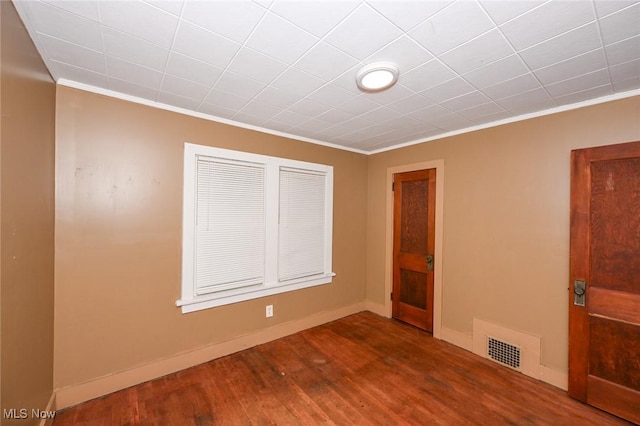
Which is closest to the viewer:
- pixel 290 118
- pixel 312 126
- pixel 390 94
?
pixel 390 94

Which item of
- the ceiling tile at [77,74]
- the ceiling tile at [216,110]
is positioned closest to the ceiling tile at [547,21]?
the ceiling tile at [216,110]

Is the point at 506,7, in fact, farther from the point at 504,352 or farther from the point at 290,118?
the point at 504,352

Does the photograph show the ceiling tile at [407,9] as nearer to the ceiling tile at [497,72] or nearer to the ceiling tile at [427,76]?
the ceiling tile at [427,76]

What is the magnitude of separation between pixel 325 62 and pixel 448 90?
1.04 m

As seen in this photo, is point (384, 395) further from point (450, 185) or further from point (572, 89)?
point (572, 89)

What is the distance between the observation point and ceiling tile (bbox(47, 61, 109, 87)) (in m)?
1.82

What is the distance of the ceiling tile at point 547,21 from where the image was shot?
1251 mm

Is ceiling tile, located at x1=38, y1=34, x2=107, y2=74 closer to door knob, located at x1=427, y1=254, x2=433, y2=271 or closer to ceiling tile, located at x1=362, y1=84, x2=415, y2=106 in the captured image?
ceiling tile, located at x1=362, y1=84, x2=415, y2=106

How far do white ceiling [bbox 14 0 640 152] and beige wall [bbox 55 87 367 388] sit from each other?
0.29m

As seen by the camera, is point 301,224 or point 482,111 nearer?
point 482,111

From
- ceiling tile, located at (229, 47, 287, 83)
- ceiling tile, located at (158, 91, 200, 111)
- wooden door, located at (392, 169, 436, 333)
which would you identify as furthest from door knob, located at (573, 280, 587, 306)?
ceiling tile, located at (158, 91, 200, 111)

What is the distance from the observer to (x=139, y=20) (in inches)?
53.9

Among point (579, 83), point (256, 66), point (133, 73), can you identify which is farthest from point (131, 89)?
point (579, 83)
